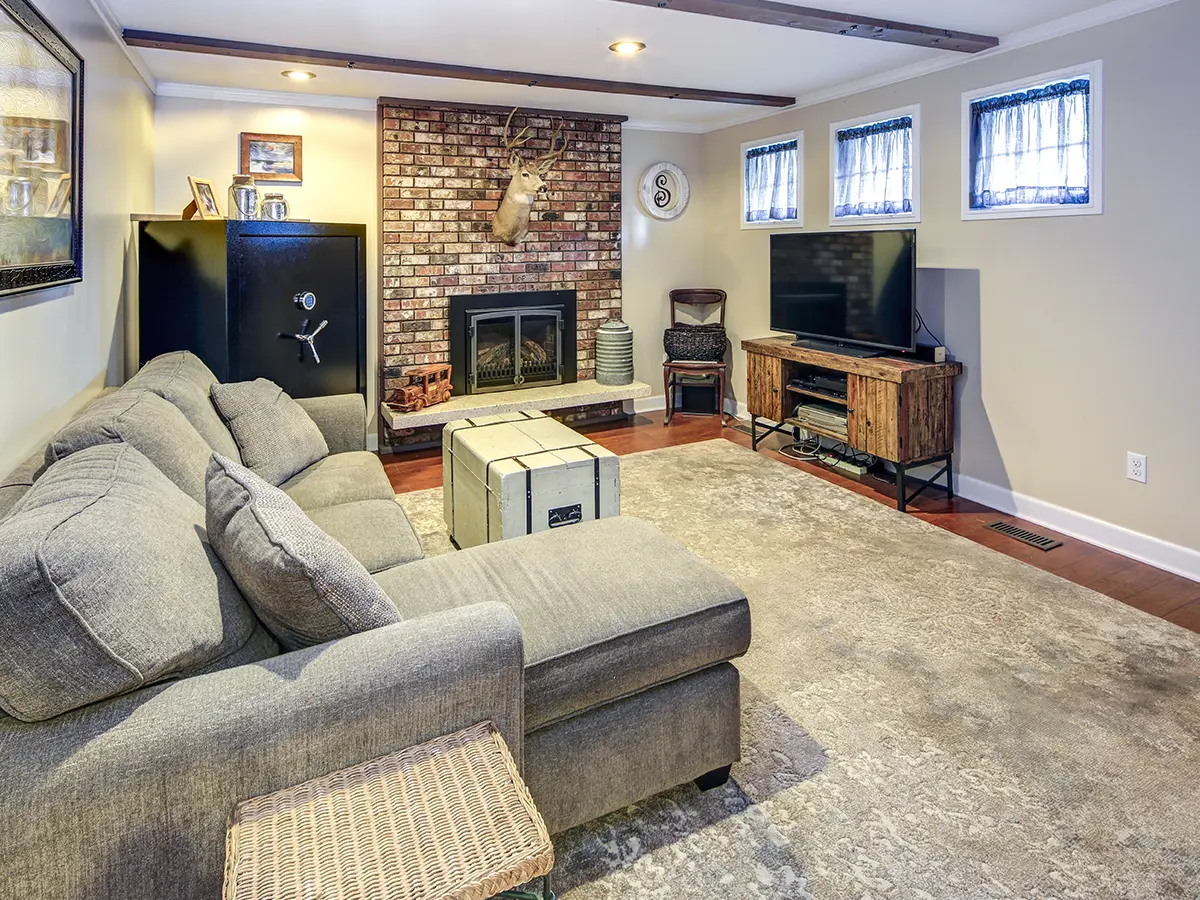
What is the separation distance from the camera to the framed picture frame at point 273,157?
4727mm

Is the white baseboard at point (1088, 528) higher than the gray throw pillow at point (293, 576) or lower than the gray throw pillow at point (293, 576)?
lower

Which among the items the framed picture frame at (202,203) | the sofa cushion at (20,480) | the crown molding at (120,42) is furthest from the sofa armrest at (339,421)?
the crown molding at (120,42)

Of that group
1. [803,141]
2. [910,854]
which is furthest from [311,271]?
[910,854]

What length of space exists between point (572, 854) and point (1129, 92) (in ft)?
11.9

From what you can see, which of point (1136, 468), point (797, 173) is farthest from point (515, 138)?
point (1136, 468)

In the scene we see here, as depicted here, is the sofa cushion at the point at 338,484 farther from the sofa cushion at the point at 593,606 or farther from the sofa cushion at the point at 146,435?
the sofa cushion at the point at 593,606

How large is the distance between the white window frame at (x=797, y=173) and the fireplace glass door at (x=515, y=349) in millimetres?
1604

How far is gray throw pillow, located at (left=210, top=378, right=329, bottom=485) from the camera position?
9.18 feet

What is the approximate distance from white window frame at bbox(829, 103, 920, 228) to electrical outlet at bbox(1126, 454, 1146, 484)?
1.72 m

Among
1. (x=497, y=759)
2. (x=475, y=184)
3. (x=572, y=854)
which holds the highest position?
(x=475, y=184)

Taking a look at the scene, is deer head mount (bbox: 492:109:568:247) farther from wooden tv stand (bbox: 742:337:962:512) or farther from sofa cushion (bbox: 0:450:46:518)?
sofa cushion (bbox: 0:450:46:518)

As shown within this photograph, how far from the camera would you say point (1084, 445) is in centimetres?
360

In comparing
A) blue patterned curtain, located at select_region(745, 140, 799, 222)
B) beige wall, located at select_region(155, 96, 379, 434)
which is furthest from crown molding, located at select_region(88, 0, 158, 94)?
blue patterned curtain, located at select_region(745, 140, 799, 222)

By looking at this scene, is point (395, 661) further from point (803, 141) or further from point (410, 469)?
point (803, 141)
